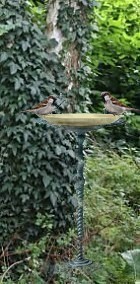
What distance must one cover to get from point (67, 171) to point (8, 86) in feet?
2.75

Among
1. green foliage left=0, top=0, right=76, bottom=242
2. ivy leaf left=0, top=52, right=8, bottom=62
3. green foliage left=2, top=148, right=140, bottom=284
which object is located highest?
ivy leaf left=0, top=52, right=8, bottom=62

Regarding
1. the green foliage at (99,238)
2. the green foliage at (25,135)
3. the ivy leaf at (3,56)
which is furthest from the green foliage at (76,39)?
the green foliage at (99,238)

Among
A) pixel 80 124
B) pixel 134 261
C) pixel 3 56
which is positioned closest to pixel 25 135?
pixel 3 56

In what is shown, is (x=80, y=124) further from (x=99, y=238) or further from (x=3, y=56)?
(x=3, y=56)

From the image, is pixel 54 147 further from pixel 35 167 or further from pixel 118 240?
pixel 118 240

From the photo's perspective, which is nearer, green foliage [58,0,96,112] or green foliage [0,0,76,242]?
green foliage [0,0,76,242]

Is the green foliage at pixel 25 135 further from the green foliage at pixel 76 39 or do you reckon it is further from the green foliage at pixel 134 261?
the green foliage at pixel 134 261

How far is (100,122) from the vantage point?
3.47 meters

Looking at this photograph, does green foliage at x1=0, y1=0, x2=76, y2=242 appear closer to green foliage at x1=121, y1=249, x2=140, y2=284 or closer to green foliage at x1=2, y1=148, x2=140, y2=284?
green foliage at x1=2, y1=148, x2=140, y2=284

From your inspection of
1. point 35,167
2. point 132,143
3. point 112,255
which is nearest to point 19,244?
point 35,167

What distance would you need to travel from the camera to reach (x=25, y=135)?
4488 millimetres

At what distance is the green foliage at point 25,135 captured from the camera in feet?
14.7

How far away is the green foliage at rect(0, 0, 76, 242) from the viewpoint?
14.7ft

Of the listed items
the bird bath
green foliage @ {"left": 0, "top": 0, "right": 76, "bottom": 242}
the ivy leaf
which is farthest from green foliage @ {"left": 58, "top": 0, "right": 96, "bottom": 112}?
the bird bath
